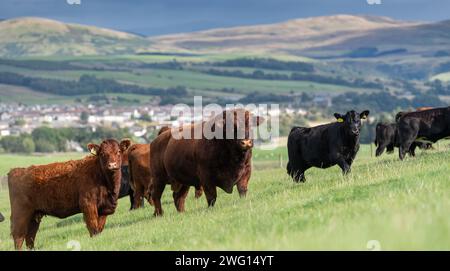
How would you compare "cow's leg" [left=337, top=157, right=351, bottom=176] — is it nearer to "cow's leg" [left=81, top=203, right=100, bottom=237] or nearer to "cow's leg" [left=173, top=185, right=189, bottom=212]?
"cow's leg" [left=173, top=185, right=189, bottom=212]

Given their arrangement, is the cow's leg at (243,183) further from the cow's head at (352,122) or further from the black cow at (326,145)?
the cow's head at (352,122)

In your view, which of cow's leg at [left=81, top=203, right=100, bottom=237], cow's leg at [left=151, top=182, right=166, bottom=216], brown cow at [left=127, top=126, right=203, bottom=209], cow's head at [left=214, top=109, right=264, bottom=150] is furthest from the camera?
brown cow at [left=127, top=126, right=203, bottom=209]

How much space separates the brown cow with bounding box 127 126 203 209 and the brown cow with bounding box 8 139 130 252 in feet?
26.8

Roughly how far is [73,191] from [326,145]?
28.6ft

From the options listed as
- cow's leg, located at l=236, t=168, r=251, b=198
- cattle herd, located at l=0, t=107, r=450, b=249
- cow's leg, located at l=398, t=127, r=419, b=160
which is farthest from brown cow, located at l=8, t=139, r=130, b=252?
cow's leg, located at l=398, t=127, r=419, b=160

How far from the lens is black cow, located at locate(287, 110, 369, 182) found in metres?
21.6

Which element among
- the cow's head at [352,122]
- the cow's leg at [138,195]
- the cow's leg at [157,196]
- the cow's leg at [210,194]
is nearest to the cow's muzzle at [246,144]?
the cow's leg at [210,194]

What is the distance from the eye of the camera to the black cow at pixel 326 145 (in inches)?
849

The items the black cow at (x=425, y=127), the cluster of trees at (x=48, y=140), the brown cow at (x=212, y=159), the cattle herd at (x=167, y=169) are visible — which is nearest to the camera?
the cattle herd at (x=167, y=169)

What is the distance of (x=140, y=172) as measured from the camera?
25.0 m

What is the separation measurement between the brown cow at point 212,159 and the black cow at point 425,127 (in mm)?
9854

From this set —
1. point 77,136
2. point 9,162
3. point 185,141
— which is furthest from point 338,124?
point 77,136
